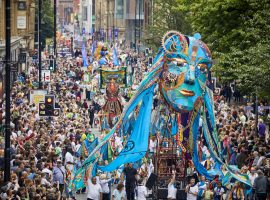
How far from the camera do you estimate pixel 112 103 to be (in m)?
46.3

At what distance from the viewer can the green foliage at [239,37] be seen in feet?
121

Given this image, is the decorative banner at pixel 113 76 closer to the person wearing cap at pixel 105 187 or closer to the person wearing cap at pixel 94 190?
the person wearing cap at pixel 105 187

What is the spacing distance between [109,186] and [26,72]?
43577 mm

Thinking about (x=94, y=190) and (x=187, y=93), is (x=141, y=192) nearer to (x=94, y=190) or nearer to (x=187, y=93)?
(x=94, y=190)

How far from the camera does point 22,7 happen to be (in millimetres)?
81438

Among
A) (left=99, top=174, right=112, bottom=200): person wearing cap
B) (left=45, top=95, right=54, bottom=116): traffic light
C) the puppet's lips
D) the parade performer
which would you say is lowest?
(left=99, top=174, right=112, bottom=200): person wearing cap

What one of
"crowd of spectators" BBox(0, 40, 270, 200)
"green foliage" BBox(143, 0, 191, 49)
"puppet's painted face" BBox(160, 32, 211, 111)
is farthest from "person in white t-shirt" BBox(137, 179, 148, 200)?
"green foliage" BBox(143, 0, 191, 49)

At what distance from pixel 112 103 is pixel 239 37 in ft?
17.7

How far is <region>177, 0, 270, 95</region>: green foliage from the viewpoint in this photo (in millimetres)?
36731

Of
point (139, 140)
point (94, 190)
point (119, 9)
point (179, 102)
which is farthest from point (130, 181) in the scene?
point (119, 9)

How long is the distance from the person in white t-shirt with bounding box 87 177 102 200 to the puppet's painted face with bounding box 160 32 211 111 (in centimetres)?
263

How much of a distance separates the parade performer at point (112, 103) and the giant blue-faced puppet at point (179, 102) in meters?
15.3

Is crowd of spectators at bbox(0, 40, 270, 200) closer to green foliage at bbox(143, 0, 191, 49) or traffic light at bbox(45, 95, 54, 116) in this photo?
traffic light at bbox(45, 95, 54, 116)

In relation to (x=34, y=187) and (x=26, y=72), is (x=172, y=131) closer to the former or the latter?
(x=34, y=187)
